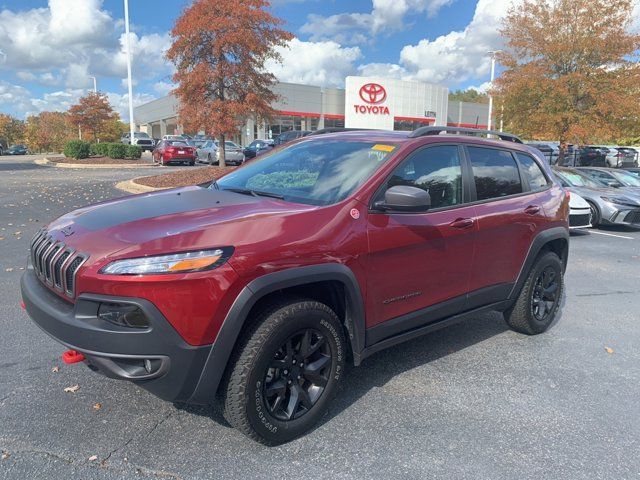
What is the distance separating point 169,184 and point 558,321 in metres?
12.2

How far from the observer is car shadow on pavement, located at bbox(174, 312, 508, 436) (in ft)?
10.5

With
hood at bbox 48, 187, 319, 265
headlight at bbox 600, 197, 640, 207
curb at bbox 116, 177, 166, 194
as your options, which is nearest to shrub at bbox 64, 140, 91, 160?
curb at bbox 116, 177, 166, 194

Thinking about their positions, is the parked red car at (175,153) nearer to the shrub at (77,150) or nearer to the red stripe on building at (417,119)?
the shrub at (77,150)

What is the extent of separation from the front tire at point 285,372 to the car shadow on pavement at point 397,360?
0.87 feet

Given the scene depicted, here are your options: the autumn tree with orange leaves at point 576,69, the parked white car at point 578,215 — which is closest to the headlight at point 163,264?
the parked white car at point 578,215

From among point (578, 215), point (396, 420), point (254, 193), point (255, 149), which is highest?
point (255, 149)

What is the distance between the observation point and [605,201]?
445 inches

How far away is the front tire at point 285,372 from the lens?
2.61 metres

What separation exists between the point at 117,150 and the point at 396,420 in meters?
28.2

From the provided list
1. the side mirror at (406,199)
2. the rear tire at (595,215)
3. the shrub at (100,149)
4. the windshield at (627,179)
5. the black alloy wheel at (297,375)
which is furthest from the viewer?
the shrub at (100,149)

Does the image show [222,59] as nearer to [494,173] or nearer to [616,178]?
[616,178]

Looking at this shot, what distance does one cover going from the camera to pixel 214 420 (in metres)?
3.06

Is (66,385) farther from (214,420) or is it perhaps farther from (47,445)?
(214,420)

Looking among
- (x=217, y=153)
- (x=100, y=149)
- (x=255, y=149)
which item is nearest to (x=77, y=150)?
(x=100, y=149)
